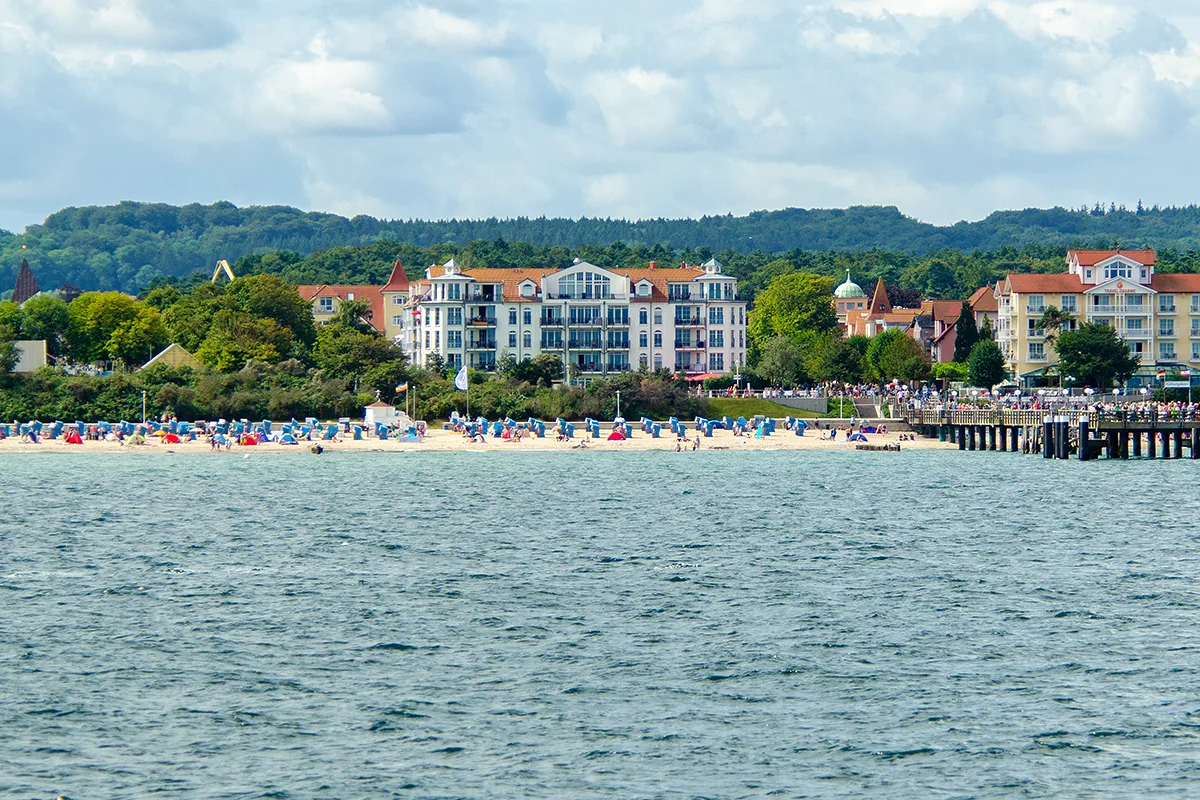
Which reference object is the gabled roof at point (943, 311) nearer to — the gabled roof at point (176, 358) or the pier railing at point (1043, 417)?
the pier railing at point (1043, 417)

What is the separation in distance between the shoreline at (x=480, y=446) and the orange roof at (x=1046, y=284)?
1215 inches

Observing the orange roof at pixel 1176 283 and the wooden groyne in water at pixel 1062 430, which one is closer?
the wooden groyne in water at pixel 1062 430

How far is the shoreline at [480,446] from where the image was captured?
9225 cm

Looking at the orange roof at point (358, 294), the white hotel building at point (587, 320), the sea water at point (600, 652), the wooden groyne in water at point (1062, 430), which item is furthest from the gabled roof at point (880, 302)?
the sea water at point (600, 652)

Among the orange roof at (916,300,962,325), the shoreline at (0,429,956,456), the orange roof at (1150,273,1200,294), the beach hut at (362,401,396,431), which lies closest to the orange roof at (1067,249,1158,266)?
the orange roof at (1150,273,1200,294)

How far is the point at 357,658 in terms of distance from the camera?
3084 cm

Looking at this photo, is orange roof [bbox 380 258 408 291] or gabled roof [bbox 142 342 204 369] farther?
orange roof [bbox 380 258 408 291]

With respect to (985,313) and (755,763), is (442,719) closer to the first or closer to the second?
(755,763)

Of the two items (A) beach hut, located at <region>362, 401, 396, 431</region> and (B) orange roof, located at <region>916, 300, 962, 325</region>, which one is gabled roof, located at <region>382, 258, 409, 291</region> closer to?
(B) orange roof, located at <region>916, 300, 962, 325</region>

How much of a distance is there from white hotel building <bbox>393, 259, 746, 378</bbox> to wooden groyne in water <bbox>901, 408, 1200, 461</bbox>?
24.9m

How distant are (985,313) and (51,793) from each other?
121m

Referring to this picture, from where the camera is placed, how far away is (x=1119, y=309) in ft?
402

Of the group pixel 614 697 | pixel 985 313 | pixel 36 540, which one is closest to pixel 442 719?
pixel 614 697

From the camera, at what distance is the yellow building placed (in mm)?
122375
